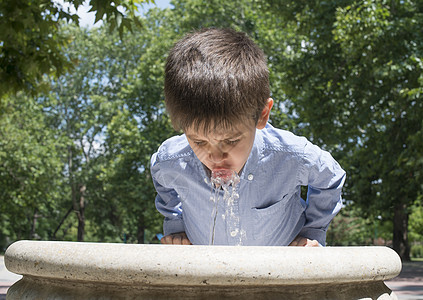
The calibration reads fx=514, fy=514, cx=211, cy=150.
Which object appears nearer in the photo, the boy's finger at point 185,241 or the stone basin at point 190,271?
the stone basin at point 190,271

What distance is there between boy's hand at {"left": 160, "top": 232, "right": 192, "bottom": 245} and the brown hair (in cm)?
62

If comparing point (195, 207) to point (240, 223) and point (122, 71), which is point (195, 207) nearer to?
point (240, 223)

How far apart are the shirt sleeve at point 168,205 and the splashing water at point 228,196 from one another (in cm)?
23

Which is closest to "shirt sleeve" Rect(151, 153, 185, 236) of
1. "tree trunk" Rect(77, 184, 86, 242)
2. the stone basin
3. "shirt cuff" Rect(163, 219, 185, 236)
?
"shirt cuff" Rect(163, 219, 185, 236)

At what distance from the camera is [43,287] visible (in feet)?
4.95

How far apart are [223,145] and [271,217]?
602 mm

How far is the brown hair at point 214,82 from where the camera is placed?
2.00 meters

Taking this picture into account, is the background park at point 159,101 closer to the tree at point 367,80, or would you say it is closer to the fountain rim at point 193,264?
the tree at point 367,80

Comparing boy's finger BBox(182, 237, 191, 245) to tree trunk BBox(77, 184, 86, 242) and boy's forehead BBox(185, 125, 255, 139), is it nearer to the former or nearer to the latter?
boy's forehead BBox(185, 125, 255, 139)

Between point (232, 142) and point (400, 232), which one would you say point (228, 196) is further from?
point (400, 232)

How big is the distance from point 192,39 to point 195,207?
2.67 ft

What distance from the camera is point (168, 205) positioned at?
2.71 metres

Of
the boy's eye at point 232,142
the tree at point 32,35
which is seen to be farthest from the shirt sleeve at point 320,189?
the tree at point 32,35

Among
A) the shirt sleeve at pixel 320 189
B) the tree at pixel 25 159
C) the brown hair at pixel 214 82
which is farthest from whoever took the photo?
the tree at pixel 25 159
